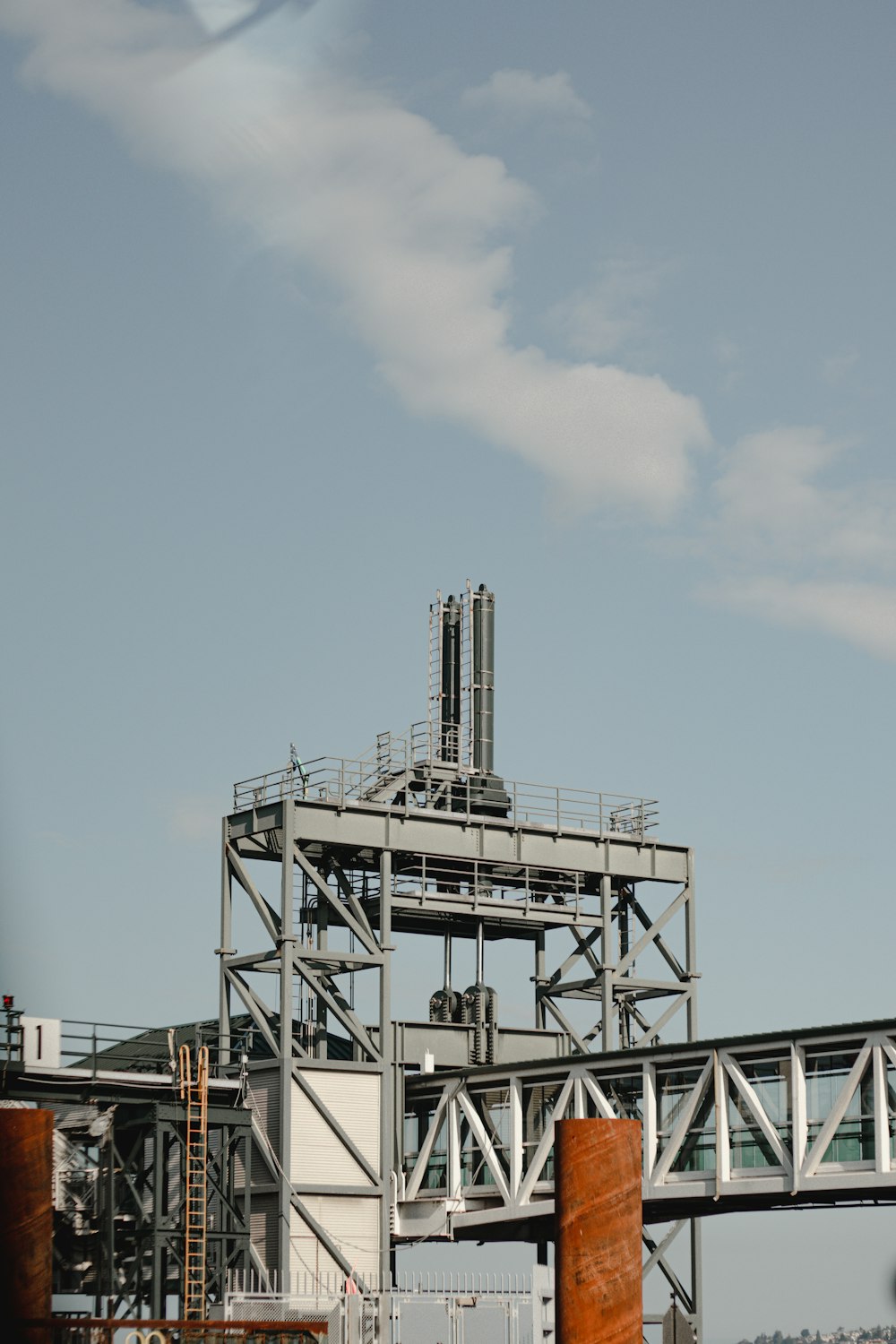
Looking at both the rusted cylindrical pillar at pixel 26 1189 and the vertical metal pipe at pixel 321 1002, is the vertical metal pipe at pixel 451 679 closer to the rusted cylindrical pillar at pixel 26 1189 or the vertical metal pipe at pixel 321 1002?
the vertical metal pipe at pixel 321 1002

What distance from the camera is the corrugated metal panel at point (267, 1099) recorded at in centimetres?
5022

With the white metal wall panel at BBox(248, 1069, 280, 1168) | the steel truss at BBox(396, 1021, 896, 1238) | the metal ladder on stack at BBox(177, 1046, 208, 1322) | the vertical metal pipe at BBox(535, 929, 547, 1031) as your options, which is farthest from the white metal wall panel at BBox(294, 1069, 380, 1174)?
the vertical metal pipe at BBox(535, 929, 547, 1031)

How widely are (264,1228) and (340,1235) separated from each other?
6.74 feet

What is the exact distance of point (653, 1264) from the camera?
183ft

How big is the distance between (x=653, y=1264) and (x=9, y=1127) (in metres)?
41.3

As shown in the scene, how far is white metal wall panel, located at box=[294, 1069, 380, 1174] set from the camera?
51.4m

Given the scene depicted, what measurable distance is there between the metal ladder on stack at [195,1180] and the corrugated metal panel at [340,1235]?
3386mm

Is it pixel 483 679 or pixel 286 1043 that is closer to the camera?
pixel 286 1043

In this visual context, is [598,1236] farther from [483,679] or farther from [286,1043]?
[483,679]

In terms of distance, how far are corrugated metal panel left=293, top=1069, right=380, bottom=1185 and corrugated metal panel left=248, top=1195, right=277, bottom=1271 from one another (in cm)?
244

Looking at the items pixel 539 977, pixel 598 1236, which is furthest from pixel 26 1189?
pixel 539 977

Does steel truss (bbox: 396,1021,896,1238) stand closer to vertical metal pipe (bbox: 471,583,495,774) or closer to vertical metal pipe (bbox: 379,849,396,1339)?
vertical metal pipe (bbox: 379,849,396,1339)

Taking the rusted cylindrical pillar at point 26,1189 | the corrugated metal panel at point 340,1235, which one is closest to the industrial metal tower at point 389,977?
the corrugated metal panel at point 340,1235

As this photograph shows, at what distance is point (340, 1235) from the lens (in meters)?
50.6
